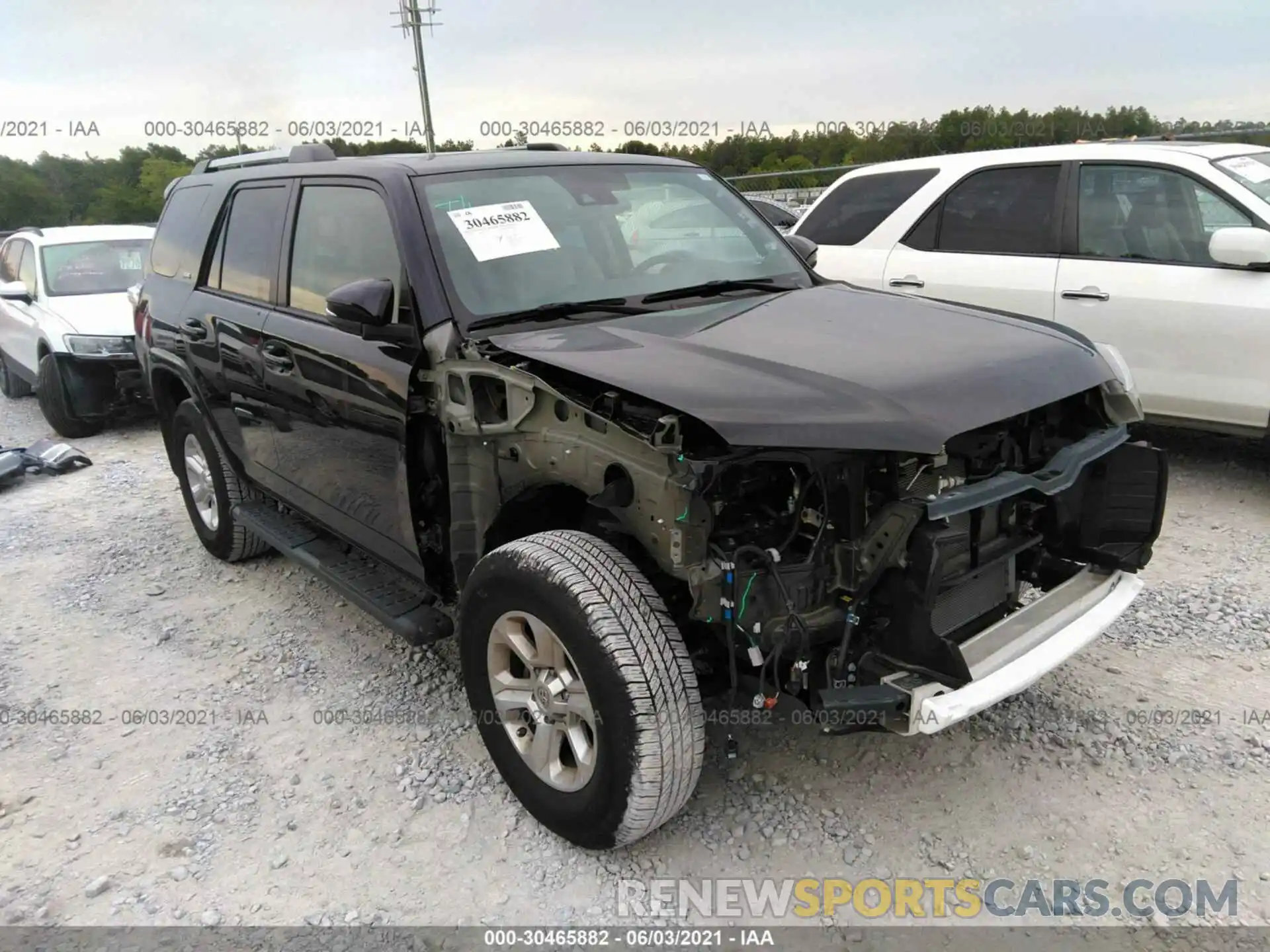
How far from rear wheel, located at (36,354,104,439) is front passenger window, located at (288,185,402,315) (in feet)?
18.2

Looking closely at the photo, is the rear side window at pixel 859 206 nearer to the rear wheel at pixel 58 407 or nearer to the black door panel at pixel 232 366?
the black door panel at pixel 232 366

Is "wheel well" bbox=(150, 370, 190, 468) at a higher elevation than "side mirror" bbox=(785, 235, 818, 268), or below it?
below

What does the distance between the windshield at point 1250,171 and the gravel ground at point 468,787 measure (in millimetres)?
2175

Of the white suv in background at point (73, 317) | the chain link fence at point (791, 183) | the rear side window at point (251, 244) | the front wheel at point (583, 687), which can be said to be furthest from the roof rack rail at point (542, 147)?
the chain link fence at point (791, 183)

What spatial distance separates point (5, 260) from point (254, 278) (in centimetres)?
787

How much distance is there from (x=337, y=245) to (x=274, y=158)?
1.33m

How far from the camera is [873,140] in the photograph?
49.5 feet

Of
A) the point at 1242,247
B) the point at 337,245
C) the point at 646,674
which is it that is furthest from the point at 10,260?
the point at 1242,247

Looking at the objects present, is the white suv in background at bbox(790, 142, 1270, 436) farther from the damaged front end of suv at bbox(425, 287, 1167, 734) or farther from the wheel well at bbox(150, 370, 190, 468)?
the wheel well at bbox(150, 370, 190, 468)

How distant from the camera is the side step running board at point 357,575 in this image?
3.28m

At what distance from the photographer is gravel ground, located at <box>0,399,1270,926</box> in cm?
263

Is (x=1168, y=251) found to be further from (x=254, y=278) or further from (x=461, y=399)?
(x=254, y=278)

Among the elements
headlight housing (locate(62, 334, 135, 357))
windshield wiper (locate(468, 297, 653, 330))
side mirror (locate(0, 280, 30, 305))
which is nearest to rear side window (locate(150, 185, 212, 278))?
windshield wiper (locate(468, 297, 653, 330))

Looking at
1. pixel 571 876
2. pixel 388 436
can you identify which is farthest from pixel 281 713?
pixel 571 876
